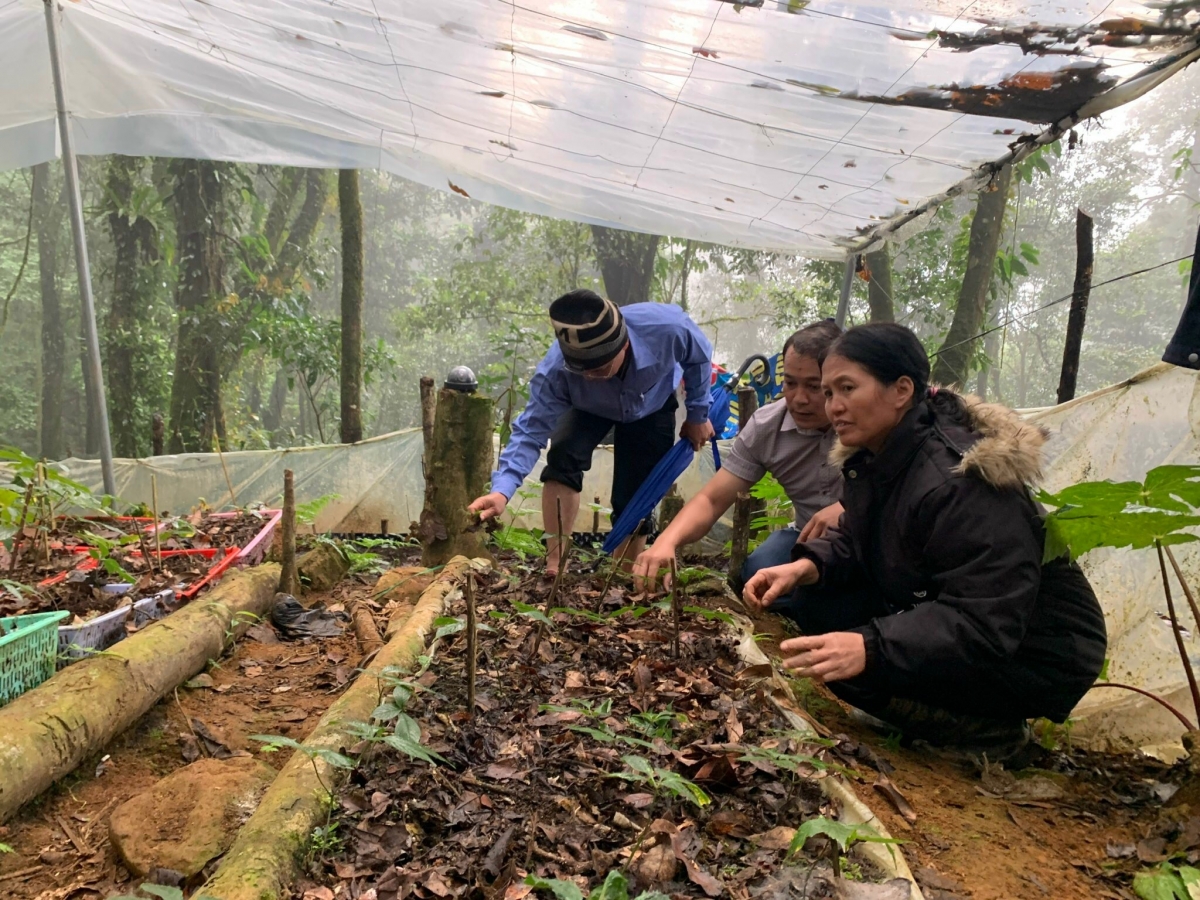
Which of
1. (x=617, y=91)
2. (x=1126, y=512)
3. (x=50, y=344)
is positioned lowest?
(x=50, y=344)

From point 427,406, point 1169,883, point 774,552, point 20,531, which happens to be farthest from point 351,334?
point 1169,883

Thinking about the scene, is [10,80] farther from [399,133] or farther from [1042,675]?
[1042,675]

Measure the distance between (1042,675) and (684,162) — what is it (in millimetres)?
3241

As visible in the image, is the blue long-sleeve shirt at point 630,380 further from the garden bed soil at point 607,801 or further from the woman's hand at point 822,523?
the garden bed soil at point 607,801

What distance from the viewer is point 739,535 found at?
4.15 m

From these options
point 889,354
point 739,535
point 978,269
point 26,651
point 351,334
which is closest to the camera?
point 889,354

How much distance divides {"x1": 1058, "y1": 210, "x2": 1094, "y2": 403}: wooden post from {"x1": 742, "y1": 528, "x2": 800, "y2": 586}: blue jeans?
4.97 ft

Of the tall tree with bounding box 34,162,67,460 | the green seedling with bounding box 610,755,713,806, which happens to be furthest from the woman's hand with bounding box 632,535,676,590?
the tall tree with bounding box 34,162,67,460

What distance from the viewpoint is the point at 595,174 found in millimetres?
4781

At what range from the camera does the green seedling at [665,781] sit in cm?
157

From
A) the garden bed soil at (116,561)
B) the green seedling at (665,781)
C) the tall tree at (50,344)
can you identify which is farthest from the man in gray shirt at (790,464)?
the tall tree at (50,344)

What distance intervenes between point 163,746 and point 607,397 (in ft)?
7.92

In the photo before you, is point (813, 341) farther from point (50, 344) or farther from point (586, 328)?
point (50, 344)

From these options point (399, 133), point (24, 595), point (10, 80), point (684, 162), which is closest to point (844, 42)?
point (684, 162)
